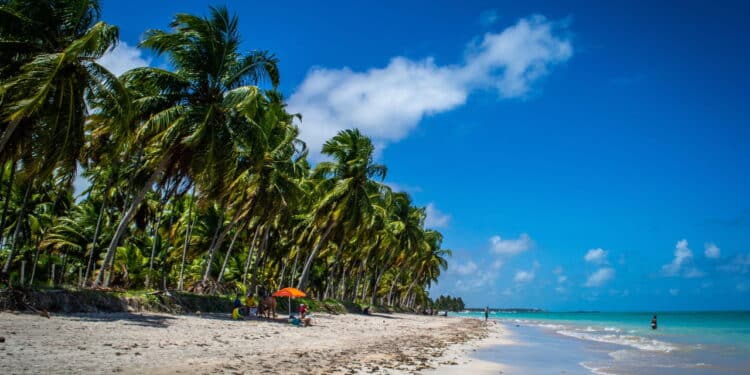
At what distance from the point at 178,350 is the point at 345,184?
72.2 feet

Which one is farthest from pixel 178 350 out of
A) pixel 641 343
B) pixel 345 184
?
pixel 641 343

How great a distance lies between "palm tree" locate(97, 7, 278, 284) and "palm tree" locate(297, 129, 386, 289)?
41.5ft

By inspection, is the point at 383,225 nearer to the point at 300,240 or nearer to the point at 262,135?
the point at 300,240

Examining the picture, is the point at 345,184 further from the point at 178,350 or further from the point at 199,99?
the point at 178,350

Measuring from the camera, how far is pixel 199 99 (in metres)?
19.1

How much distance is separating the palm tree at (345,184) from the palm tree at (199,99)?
12.6 metres

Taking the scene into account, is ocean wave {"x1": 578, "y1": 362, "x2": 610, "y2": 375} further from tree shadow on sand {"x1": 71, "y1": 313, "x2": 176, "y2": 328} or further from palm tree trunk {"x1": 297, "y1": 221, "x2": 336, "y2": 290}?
palm tree trunk {"x1": 297, "y1": 221, "x2": 336, "y2": 290}

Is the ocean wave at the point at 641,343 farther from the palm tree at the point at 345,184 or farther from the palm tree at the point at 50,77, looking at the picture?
the palm tree at the point at 50,77

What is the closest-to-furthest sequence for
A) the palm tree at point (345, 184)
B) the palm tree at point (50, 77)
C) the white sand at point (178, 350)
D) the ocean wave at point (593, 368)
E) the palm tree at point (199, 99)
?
the white sand at point (178, 350)
the palm tree at point (50, 77)
the ocean wave at point (593, 368)
the palm tree at point (199, 99)
the palm tree at point (345, 184)

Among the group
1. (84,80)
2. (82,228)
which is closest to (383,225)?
(82,228)

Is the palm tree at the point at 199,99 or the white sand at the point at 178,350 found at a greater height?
the palm tree at the point at 199,99

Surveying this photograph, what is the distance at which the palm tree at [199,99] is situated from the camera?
17.7m

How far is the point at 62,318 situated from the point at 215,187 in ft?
29.7

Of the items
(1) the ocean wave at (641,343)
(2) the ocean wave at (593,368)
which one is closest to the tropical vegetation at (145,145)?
(2) the ocean wave at (593,368)
